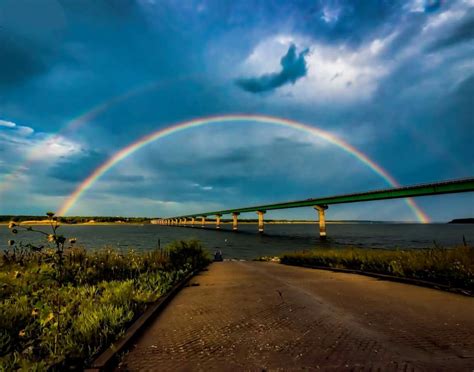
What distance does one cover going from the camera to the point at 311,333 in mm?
4547

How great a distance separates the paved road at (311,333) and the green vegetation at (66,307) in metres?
0.61

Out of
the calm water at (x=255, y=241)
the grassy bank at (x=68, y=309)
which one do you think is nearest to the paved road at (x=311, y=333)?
the grassy bank at (x=68, y=309)

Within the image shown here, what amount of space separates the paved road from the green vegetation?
0.61 m

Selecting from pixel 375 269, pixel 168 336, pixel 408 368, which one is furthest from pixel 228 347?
pixel 375 269

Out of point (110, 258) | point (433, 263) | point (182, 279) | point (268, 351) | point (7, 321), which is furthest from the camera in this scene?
point (110, 258)

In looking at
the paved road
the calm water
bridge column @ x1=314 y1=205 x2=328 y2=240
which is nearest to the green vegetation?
the paved road

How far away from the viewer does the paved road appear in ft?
11.8

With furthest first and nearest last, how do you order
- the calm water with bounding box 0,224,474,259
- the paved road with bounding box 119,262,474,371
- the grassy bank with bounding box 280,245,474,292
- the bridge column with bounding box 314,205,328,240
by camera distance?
the bridge column with bounding box 314,205,328,240 → the calm water with bounding box 0,224,474,259 → the grassy bank with bounding box 280,245,474,292 → the paved road with bounding box 119,262,474,371

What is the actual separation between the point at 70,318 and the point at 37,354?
990mm

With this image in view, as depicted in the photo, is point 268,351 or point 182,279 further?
point 182,279

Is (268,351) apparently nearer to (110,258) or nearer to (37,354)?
(37,354)

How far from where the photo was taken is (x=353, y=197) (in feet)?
223

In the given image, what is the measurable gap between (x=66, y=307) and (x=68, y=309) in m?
0.13

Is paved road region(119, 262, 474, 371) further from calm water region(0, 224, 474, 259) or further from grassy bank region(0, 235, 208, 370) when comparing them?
calm water region(0, 224, 474, 259)
